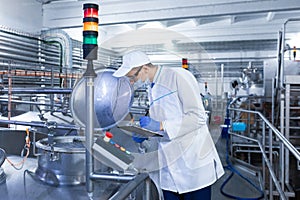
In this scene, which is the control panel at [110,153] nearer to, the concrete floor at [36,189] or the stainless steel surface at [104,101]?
the stainless steel surface at [104,101]

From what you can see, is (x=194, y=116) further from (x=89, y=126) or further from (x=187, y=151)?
(x=89, y=126)

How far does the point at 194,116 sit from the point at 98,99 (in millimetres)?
471

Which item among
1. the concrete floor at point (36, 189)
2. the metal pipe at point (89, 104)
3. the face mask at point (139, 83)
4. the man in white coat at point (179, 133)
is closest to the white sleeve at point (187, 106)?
the man in white coat at point (179, 133)

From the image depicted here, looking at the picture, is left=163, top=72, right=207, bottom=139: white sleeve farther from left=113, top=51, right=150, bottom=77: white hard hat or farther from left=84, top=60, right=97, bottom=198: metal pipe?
left=84, top=60, right=97, bottom=198: metal pipe

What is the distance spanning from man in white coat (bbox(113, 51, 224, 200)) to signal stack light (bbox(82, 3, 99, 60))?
0.27 metres

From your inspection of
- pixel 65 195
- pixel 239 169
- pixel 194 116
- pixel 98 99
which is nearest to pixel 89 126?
pixel 98 99

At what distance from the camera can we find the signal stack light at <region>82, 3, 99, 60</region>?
0.69 metres

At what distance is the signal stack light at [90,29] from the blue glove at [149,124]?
1.01 feet

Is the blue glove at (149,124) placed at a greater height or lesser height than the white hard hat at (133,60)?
lesser

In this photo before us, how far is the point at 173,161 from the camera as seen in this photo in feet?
3.85

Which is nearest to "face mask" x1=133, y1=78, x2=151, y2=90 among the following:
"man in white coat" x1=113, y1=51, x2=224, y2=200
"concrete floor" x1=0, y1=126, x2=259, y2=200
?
"man in white coat" x1=113, y1=51, x2=224, y2=200

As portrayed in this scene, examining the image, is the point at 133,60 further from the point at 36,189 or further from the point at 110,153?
the point at 36,189

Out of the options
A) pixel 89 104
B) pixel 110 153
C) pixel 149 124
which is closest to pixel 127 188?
pixel 110 153

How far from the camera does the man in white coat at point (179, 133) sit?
3.54 feet
